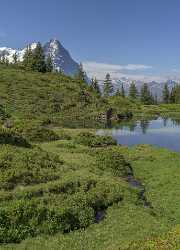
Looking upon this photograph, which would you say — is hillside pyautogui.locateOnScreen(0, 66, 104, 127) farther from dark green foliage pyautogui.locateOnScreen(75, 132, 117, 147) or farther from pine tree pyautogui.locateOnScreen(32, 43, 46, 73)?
dark green foliage pyautogui.locateOnScreen(75, 132, 117, 147)

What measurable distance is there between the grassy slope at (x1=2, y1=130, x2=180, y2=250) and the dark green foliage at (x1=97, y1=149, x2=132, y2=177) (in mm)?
1099

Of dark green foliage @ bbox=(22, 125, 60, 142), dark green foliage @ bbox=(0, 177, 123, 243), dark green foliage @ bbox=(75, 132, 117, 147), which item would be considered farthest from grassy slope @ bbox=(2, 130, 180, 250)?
dark green foliage @ bbox=(75, 132, 117, 147)

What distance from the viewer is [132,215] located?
94.7ft

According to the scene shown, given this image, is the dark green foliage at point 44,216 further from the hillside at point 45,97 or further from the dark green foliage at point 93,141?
the hillside at point 45,97

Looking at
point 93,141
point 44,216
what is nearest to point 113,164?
point 93,141

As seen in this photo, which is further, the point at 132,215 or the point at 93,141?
the point at 93,141

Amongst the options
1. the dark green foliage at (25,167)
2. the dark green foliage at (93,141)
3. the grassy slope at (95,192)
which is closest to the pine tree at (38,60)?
the dark green foliage at (93,141)

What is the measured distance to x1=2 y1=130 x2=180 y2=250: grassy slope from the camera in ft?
78.4

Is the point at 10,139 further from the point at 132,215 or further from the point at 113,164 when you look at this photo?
the point at 132,215

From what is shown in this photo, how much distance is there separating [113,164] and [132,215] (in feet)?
52.1

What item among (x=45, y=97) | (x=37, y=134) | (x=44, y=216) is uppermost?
(x=45, y=97)

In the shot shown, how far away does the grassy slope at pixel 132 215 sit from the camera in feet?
78.4

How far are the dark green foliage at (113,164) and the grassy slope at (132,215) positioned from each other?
1.10 meters

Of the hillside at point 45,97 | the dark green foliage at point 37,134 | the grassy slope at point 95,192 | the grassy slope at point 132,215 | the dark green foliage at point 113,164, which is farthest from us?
the hillside at point 45,97
